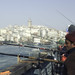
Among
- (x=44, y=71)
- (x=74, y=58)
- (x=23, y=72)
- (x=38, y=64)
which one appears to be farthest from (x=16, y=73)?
(x=74, y=58)

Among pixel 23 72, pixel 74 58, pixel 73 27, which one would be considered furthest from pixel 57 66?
pixel 74 58

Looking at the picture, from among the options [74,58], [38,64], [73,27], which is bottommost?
[38,64]

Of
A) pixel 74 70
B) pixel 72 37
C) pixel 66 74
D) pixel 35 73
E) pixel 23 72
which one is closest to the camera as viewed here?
Result: pixel 74 70

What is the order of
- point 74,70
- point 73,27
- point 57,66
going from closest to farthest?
point 74,70
point 73,27
point 57,66

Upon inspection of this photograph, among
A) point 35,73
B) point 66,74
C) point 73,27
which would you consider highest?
point 73,27

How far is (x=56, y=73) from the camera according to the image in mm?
6027

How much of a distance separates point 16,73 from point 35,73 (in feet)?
6.05

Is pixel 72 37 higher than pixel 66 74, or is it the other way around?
pixel 72 37

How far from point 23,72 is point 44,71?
1.37 metres

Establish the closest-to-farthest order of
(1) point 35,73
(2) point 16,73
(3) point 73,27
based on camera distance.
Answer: (3) point 73,27 → (2) point 16,73 → (1) point 35,73

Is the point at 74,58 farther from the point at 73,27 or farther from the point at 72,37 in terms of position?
the point at 73,27

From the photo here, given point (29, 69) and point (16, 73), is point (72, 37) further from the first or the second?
point (29, 69)

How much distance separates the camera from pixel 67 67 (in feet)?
5.95

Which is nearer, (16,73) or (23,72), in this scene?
(16,73)
